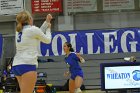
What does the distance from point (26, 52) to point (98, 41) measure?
32.8 ft

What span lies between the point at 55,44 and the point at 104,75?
15.8 ft

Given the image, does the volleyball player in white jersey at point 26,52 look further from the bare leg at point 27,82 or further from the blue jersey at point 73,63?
the blue jersey at point 73,63

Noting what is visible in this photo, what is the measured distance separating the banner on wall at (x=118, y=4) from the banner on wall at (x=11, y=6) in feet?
12.2

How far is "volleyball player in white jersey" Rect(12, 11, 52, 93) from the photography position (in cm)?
441

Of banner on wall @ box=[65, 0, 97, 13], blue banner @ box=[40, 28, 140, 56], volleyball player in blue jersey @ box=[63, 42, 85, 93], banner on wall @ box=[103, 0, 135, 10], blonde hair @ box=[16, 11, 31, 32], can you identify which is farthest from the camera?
banner on wall @ box=[65, 0, 97, 13]

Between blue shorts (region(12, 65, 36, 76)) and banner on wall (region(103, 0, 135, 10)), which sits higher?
banner on wall (region(103, 0, 135, 10))

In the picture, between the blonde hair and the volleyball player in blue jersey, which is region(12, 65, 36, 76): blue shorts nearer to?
the blonde hair

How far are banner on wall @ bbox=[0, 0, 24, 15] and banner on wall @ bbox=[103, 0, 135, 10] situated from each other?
371 cm

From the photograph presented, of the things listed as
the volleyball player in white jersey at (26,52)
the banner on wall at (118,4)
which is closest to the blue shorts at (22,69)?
the volleyball player in white jersey at (26,52)

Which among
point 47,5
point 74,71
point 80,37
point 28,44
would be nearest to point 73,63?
point 74,71

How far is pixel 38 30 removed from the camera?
4520mm

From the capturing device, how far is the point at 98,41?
14.3m

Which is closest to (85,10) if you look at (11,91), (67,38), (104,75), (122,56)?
(67,38)

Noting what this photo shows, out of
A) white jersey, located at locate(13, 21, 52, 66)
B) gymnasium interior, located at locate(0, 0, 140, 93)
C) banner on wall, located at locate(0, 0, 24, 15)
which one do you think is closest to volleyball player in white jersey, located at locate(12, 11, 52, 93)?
white jersey, located at locate(13, 21, 52, 66)
